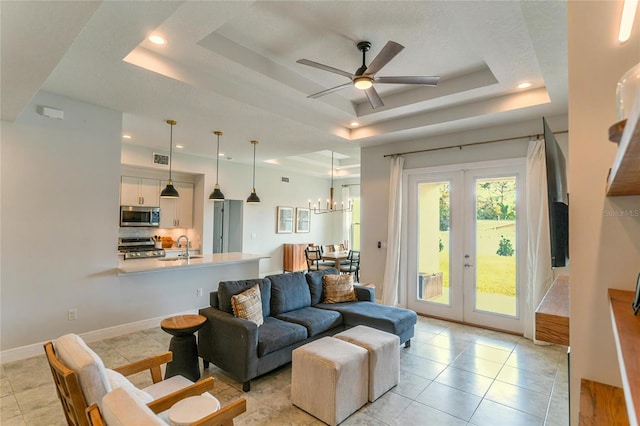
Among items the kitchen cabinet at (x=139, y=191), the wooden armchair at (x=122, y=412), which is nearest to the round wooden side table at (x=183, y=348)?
the wooden armchair at (x=122, y=412)

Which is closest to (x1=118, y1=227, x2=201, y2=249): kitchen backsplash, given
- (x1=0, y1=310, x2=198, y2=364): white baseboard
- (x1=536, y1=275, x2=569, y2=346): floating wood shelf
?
(x1=0, y1=310, x2=198, y2=364): white baseboard

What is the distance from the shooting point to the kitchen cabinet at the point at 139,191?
6.57 m

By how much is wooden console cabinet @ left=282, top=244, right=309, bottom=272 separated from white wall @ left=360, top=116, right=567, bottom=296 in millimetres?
3468

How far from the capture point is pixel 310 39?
10.4 ft

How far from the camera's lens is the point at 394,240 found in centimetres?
541

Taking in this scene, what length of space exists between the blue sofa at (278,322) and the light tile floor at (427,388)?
222mm

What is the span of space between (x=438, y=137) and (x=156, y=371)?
4.84 metres

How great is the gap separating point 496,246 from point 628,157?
4.55m

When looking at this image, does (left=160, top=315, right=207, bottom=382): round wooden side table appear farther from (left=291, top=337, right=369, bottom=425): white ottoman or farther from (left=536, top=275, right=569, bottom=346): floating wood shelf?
(left=536, top=275, right=569, bottom=346): floating wood shelf

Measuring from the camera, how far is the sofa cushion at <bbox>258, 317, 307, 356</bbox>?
2955 millimetres

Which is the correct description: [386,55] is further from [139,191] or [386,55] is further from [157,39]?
[139,191]

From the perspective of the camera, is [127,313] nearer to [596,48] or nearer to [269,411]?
[269,411]

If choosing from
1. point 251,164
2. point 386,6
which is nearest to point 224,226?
point 251,164

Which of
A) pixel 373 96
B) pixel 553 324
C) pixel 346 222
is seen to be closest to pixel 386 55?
pixel 373 96
